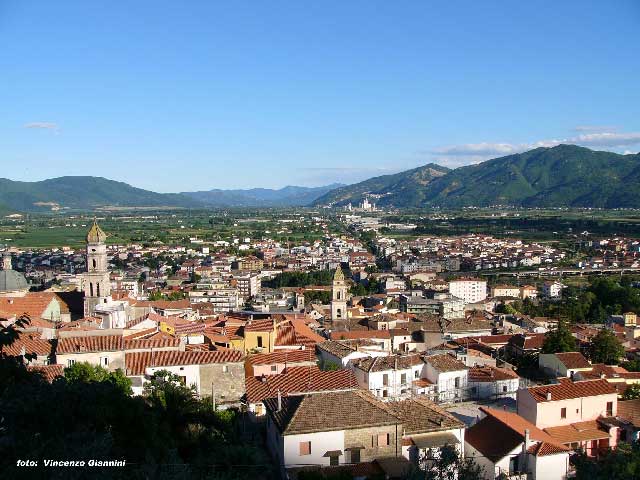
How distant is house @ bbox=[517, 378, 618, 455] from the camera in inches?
629

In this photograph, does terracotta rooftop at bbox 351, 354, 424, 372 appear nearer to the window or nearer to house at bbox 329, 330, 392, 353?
house at bbox 329, 330, 392, 353

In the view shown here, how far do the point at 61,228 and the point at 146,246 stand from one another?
2115 inches

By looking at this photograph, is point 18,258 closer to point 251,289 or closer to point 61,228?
point 251,289

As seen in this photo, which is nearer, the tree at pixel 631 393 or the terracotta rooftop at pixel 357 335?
the tree at pixel 631 393

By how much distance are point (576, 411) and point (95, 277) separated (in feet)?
68.8

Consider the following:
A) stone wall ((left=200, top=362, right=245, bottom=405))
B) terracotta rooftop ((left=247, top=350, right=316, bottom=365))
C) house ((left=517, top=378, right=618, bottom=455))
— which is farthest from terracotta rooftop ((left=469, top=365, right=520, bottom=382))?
stone wall ((left=200, top=362, right=245, bottom=405))

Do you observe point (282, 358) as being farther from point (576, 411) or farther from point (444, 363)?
point (576, 411)

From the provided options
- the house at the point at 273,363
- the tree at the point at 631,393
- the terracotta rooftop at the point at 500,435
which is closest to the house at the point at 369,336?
the house at the point at 273,363

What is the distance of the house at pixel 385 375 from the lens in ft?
62.9

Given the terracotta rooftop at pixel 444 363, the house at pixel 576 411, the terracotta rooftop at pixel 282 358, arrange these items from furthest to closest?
the terracotta rooftop at pixel 444 363 < the terracotta rooftop at pixel 282 358 < the house at pixel 576 411

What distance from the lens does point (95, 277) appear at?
29078 millimetres

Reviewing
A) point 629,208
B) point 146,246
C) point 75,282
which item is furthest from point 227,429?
point 629,208

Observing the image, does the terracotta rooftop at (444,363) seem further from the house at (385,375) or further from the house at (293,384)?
the house at (293,384)

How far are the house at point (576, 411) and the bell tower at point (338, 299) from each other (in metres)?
Answer: 18.5
